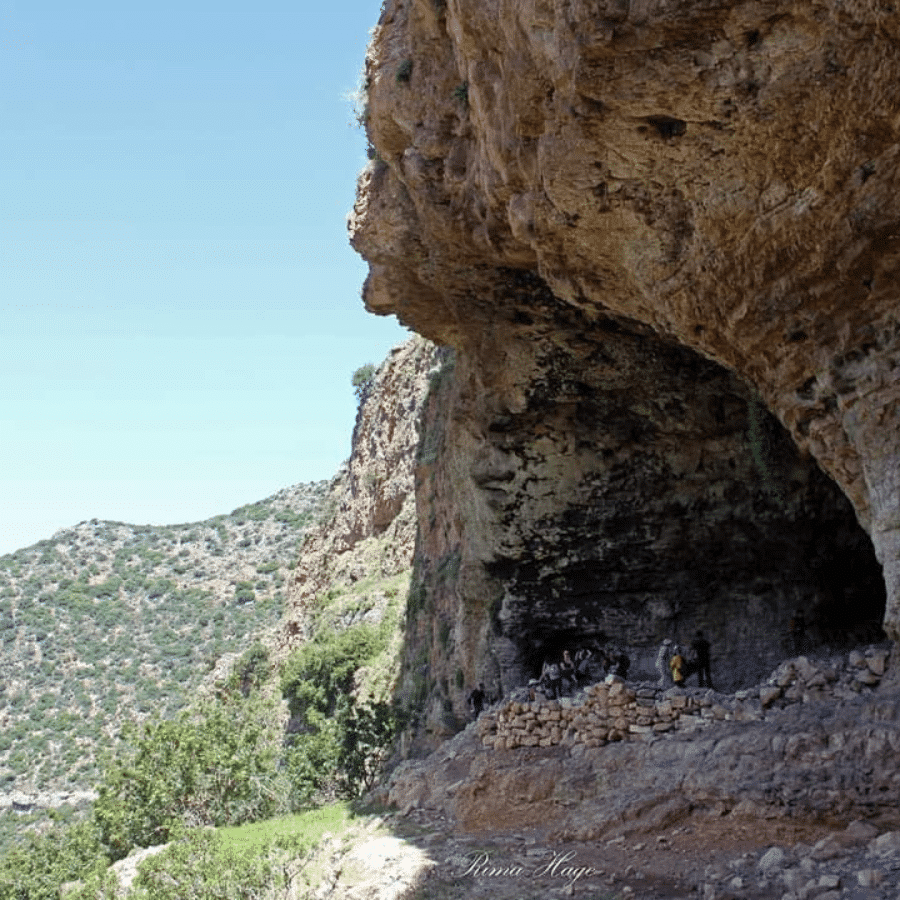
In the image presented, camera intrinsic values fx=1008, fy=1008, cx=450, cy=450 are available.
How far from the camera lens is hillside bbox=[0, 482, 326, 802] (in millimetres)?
43844

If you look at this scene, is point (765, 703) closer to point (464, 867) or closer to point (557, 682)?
point (464, 867)

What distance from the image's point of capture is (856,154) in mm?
8406

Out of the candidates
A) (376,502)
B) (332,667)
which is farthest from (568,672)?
(376,502)

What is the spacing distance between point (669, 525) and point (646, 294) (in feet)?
19.3

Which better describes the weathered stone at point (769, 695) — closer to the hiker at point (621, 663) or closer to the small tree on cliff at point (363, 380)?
the hiker at point (621, 663)

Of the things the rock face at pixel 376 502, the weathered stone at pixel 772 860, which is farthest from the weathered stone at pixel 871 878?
the rock face at pixel 376 502

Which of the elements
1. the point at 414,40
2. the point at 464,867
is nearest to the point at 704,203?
the point at 414,40

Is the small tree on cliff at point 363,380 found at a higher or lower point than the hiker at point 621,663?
higher

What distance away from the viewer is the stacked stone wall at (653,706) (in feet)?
32.2

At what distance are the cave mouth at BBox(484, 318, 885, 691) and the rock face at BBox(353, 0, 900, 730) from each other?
0.04 meters

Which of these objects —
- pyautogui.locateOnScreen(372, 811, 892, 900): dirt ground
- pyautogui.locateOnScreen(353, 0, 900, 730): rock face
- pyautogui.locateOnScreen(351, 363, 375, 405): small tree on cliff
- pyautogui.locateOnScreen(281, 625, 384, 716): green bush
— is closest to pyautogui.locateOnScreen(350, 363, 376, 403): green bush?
pyautogui.locateOnScreen(351, 363, 375, 405): small tree on cliff

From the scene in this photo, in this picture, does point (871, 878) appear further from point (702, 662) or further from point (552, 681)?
point (552, 681)

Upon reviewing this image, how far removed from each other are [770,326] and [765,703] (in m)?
3.79

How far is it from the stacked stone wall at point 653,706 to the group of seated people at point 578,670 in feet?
4.19
